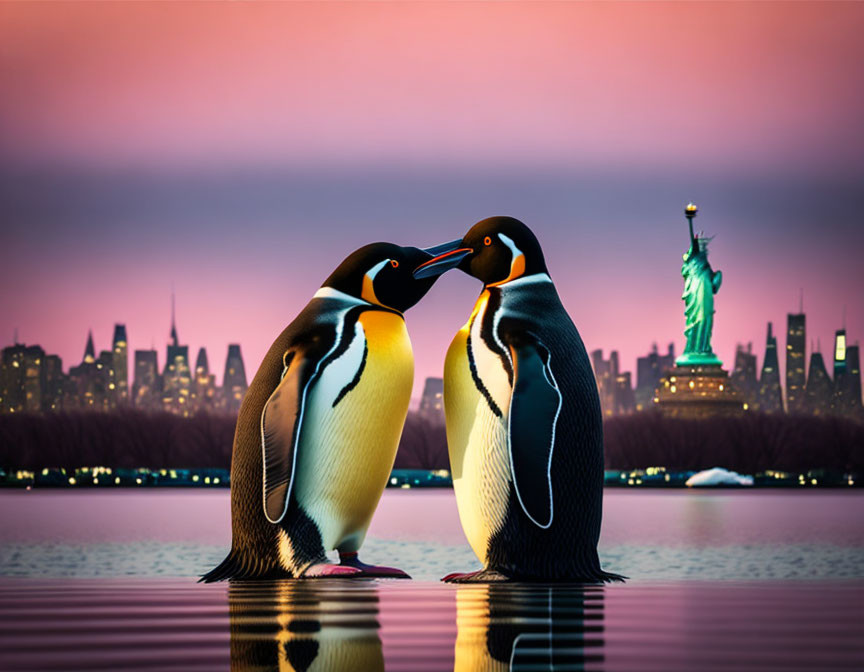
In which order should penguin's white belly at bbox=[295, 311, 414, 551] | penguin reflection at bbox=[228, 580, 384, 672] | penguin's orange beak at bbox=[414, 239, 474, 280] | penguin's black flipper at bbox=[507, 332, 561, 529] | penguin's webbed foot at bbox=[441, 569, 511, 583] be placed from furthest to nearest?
1. penguin's orange beak at bbox=[414, 239, 474, 280]
2. penguin's white belly at bbox=[295, 311, 414, 551]
3. penguin's webbed foot at bbox=[441, 569, 511, 583]
4. penguin's black flipper at bbox=[507, 332, 561, 529]
5. penguin reflection at bbox=[228, 580, 384, 672]

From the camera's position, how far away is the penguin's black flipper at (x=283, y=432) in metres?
7.16

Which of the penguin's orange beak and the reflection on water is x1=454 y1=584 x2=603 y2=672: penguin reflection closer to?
the reflection on water

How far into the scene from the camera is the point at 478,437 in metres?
7.25

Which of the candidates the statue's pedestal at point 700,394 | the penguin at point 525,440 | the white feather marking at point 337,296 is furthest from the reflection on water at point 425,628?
the statue's pedestal at point 700,394

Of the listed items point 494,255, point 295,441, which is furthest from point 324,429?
point 494,255

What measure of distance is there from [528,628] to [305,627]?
79cm

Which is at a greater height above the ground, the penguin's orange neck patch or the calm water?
the penguin's orange neck patch

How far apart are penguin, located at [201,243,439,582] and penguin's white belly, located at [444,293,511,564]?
14.8 inches

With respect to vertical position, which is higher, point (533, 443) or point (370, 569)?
point (533, 443)

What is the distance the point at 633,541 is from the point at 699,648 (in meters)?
14.9

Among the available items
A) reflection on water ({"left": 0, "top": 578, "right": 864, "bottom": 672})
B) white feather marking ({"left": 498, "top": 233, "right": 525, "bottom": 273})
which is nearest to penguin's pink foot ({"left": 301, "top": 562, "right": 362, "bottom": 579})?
reflection on water ({"left": 0, "top": 578, "right": 864, "bottom": 672})

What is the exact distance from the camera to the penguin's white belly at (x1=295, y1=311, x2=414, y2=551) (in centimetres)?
737

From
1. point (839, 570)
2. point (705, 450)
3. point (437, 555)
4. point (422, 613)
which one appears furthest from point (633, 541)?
point (705, 450)

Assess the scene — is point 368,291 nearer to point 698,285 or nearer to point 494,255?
point 494,255
